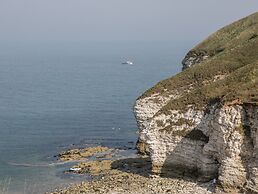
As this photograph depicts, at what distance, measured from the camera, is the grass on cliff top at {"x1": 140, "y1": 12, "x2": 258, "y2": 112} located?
51.3 m

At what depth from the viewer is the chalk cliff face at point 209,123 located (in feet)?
154

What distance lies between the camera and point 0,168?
67438mm

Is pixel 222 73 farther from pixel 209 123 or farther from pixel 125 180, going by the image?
pixel 125 180

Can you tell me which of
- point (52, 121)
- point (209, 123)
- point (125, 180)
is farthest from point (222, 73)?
point (52, 121)

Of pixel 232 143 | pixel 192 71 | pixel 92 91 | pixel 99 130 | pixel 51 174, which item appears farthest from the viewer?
pixel 92 91

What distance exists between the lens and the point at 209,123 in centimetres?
5319

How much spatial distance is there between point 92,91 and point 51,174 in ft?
266

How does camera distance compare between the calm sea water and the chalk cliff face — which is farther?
the calm sea water

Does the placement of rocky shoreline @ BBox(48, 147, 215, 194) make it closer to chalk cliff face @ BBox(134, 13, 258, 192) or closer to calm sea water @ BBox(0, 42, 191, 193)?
chalk cliff face @ BBox(134, 13, 258, 192)

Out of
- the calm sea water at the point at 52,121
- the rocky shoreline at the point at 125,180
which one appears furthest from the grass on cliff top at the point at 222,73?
the calm sea water at the point at 52,121

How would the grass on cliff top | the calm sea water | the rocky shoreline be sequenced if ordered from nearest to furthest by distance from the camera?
1. the rocky shoreline
2. the grass on cliff top
3. the calm sea water

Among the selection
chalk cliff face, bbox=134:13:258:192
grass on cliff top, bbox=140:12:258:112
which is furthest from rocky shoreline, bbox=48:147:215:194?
grass on cliff top, bbox=140:12:258:112

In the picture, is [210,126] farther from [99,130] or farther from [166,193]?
[99,130]

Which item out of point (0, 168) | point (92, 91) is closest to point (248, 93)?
point (0, 168)
